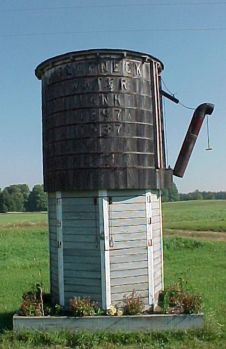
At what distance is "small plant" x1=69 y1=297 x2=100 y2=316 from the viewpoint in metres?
8.87

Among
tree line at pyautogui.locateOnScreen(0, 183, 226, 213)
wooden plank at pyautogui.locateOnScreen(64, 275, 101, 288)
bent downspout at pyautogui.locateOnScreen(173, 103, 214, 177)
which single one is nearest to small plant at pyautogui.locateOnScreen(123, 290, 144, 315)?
wooden plank at pyautogui.locateOnScreen(64, 275, 101, 288)

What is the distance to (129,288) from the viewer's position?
938 cm

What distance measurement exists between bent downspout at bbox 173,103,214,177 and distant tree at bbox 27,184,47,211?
98.9 metres

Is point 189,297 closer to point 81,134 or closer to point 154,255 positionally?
point 154,255

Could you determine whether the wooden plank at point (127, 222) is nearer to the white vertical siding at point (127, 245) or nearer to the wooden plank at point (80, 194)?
the white vertical siding at point (127, 245)

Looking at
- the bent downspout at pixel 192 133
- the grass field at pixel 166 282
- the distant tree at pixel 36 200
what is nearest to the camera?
the grass field at pixel 166 282

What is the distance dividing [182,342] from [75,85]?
5293 mm

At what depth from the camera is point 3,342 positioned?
838cm

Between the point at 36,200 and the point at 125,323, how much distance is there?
107 meters

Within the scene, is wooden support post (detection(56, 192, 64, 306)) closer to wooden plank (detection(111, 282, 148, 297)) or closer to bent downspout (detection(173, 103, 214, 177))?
wooden plank (detection(111, 282, 148, 297))

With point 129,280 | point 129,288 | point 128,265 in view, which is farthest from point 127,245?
point 129,288

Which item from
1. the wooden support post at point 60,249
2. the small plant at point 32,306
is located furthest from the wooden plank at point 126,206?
the small plant at point 32,306

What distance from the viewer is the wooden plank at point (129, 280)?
9258 millimetres

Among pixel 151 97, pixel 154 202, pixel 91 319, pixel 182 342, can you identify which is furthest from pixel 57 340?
pixel 151 97
